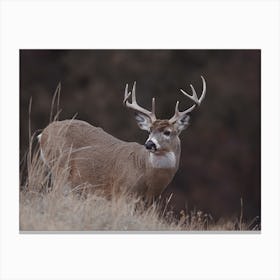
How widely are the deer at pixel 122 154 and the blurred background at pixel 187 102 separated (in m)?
2.61

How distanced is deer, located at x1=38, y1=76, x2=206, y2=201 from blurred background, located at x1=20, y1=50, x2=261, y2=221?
2613mm

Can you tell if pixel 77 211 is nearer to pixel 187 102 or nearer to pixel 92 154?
pixel 92 154

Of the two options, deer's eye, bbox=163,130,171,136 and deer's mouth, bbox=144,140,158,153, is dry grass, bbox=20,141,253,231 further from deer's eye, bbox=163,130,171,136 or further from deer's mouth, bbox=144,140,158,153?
deer's eye, bbox=163,130,171,136

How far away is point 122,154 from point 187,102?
3.43m

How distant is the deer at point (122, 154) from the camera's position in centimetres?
1185

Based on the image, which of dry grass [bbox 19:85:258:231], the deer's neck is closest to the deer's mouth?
the deer's neck

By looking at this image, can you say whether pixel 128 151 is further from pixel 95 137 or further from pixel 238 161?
pixel 238 161

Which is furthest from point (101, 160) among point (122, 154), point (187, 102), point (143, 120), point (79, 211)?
point (187, 102)

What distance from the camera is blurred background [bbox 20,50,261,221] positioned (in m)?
16.2

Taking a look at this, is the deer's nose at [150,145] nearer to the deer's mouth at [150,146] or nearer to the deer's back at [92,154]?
the deer's mouth at [150,146]

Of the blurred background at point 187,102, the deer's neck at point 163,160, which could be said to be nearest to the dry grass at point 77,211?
the deer's neck at point 163,160

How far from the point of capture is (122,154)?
12.3m
